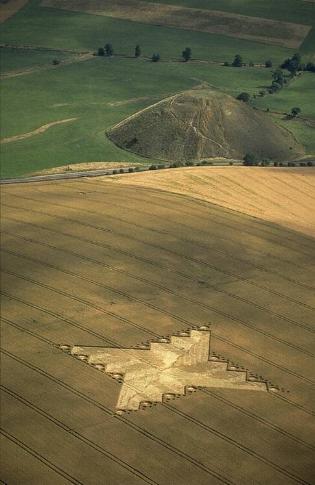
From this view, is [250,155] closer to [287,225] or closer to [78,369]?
[287,225]

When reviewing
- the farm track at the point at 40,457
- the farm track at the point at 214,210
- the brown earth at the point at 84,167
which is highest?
the farm track at the point at 214,210

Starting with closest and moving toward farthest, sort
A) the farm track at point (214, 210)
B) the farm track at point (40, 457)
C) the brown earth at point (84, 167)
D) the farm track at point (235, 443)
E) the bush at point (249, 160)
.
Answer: the farm track at point (40, 457) < the farm track at point (235, 443) < the farm track at point (214, 210) < the bush at point (249, 160) < the brown earth at point (84, 167)

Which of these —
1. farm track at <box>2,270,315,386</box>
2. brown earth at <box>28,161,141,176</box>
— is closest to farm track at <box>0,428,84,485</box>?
farm track at <box>2,270,315,386</box>

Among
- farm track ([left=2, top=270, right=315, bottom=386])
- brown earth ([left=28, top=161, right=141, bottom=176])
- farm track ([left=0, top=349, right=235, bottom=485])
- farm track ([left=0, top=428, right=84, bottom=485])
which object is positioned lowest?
brown earth ([left=28, top=161, right=141, bottom=176])

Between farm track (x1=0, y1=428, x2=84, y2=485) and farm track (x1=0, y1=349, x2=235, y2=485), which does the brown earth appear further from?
farm track (x1=0, y1=428, x2=84, y2=485)

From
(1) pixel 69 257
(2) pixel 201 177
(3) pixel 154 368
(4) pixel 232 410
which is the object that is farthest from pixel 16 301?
(2) pixel 201 177

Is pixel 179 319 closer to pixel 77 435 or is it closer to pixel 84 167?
pixel 77 435

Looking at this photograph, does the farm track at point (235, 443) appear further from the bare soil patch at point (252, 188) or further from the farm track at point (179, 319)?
the bare soil patch at point (252, 188)

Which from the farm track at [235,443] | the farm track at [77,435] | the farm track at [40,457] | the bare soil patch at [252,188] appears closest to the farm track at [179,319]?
the farm track at [235,443]

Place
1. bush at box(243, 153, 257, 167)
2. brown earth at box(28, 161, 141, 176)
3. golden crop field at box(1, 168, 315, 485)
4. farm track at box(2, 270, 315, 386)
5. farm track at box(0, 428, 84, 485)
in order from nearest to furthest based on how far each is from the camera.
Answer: farm track at box(0, 428, 84, 485)
golden crop field at box(1, 168, 315, 485)
farm track at box(2, 270, 315, 386)
bush at box(243, 153, 257, 167)
brown earth at box(28, 161, 141, 176)
